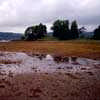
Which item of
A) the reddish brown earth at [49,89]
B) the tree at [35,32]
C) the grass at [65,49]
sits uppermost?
the tree at [35,32]

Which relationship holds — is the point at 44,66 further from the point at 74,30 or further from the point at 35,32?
the point at 74,30

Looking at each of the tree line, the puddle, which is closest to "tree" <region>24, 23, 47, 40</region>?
the tree line

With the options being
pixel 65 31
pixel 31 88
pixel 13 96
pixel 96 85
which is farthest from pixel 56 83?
pixel 65 31

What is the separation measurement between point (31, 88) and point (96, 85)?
143 inches

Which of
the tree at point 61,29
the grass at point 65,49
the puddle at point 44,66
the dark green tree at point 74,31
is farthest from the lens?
the dark green tree at point 74,31

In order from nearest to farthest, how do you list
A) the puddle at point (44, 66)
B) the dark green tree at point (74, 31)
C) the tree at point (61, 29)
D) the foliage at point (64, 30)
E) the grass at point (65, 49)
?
1. the puddle at point (44, 66)
2. the grass at point (65, 49)
3. the tree at point (61, 29)
4. the foliage at point (64, 30)
5. the dark green tree at point (74, 31)

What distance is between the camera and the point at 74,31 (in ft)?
251

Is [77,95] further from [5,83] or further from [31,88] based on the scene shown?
[5,83]

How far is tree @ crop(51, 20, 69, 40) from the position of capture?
7250 centimetres

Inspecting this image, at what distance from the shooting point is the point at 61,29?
73938 millimetres

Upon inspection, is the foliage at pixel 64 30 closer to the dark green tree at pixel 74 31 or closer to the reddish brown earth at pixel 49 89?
the dark green tree at pixel 74 31

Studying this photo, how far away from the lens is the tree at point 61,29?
2854 inches

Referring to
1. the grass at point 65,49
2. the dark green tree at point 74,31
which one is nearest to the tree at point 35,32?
the dark green tree at point 74,31

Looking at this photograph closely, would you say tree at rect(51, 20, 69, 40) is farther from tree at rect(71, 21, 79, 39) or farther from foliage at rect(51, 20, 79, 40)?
tree at rect(71, 21, 79, 39)
